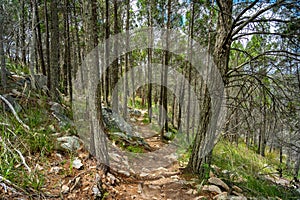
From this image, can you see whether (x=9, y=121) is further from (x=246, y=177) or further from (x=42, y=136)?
(x=246, y=177)

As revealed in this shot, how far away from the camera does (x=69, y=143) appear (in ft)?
12.1

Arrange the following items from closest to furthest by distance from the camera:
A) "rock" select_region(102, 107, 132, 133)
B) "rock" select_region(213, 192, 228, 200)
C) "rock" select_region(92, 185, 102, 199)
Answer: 1. "rock" select_region(92, 185, 102, 199)
2. "rock" select_region(213, 192, 228, 200)
3. "rock" select_region(102, 107, 132, 133)

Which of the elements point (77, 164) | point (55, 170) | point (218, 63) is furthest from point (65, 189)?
point (218, 63)

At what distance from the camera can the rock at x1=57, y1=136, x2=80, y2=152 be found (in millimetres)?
3575

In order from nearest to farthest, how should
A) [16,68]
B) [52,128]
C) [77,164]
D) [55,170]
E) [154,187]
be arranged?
1. [55,170]
2. [77,164]
3. [154,187]
4. [52,128]
5. [16,68]

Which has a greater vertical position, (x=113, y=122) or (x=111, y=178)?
(x=113, y=122)

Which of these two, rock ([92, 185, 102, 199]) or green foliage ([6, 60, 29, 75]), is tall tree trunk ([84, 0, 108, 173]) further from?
green foliage ([6, 60, 29, 75])

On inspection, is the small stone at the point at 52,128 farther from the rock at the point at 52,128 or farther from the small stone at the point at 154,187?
the small stone at the point at 154,187

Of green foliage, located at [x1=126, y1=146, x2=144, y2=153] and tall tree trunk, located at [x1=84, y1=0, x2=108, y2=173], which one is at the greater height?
tall tree trunk, located at [x1=84, y1=0, x2=108, y2=173]

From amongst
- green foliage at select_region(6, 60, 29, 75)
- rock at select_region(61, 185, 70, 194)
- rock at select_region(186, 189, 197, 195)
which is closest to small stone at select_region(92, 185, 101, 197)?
rock at select_region(61, 185, 70, 194)

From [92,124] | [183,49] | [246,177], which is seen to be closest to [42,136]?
[92,124]

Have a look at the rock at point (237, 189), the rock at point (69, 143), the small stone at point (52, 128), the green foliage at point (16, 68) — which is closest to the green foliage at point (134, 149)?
the rock at point (69, 143)

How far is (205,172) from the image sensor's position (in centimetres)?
361

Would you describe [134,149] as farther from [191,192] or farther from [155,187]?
[191,192]
